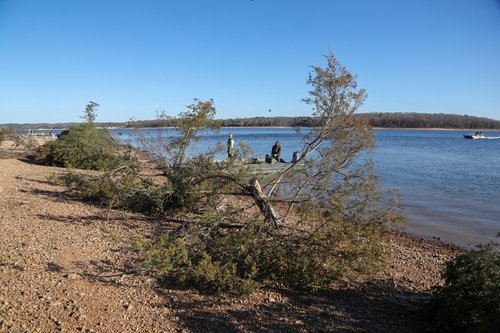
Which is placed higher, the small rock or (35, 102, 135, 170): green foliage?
(35, 102, 135, 170): green foliage

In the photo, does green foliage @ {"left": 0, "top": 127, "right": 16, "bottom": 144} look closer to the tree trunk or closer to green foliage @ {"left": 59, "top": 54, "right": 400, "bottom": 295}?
green foliage @ {"left": 59, "top": 54, "right": 400, "bottom": 295}

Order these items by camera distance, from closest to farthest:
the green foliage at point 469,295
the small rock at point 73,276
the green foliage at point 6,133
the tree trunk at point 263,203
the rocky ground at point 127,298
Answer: the green foliage at point 469,295, the rocky ground at point 127,298, the small rock at point 73,276, the tree trunk at point 263,203, the green foliage at point 6,133

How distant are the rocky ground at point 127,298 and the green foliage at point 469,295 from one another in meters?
0.47

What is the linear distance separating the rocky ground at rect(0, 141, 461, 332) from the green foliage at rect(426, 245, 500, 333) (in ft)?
1.54

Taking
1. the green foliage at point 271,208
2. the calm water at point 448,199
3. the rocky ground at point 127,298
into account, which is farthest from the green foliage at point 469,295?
the calm water at point 448,199

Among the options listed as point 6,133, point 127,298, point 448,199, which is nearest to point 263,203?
point 127,298

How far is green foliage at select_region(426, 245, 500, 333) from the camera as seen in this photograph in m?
3.96

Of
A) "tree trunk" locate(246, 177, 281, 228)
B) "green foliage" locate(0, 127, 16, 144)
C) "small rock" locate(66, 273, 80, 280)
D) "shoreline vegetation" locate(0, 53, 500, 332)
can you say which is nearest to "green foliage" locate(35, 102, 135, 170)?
"green foliage" locate(0, 127, 16, 144)

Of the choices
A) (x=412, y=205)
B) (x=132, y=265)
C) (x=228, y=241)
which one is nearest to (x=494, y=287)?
(x=228, y=241)

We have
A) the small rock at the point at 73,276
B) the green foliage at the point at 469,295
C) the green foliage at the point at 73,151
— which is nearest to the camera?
the green foliage at the point at 469,295

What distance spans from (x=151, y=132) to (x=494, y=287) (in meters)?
7.05

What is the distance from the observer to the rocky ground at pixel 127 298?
4.11m

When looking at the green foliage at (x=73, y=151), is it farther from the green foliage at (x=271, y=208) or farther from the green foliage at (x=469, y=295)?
the green foliage at (x=469, y=295)

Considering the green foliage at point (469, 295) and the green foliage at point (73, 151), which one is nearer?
the green foliage at point (469, 295)
